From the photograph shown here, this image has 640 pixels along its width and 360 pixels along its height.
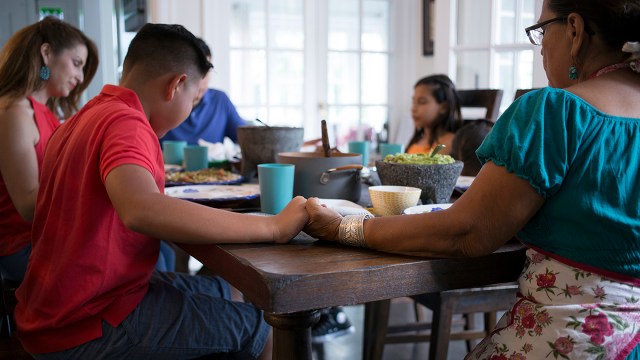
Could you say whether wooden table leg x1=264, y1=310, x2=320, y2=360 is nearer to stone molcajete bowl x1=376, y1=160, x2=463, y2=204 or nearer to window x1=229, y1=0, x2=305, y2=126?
stone molcajete bowl x1=376, y1=160, x2=463, y2=204

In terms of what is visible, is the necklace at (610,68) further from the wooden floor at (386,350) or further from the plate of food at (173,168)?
the wooden floor at (386,350)

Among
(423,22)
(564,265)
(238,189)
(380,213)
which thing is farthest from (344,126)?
(564,265)

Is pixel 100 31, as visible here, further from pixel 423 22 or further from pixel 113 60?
pixel 423 22

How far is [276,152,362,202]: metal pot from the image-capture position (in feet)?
4.61

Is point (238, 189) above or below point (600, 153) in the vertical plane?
below

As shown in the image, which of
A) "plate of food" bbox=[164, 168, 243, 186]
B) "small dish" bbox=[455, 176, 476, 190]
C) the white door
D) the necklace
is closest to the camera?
the necklace

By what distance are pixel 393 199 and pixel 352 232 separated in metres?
0.23

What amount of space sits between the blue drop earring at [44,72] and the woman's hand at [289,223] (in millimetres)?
1342

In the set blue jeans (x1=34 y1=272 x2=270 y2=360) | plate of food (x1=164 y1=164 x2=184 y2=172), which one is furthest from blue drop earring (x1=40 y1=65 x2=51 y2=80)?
blue jeans (x1=34 y1=272 x2=270 y2=360)

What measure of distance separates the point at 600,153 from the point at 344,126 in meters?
3.95

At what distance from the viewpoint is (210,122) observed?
10.6 feet

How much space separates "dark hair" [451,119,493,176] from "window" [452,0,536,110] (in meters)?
1.06

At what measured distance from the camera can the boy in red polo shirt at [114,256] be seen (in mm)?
1067

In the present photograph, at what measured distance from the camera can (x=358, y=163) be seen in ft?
4.84
